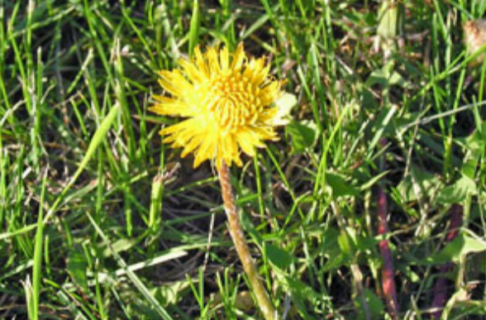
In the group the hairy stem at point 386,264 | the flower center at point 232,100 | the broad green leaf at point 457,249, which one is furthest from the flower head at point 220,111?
the broad green leaf at point 457,249

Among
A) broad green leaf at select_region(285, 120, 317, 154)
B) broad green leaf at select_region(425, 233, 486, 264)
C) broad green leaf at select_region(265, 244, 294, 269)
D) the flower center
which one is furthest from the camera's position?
broad green leaf at select_region(285, 120, 317, 154)

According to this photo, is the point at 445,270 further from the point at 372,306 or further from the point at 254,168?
the point at 254,168

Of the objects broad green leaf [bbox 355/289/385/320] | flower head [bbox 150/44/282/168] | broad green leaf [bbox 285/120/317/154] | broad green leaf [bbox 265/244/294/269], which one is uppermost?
flower head [bbox 150/44/282/168]

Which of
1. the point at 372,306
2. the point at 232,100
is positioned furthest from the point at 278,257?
the point at 232,100

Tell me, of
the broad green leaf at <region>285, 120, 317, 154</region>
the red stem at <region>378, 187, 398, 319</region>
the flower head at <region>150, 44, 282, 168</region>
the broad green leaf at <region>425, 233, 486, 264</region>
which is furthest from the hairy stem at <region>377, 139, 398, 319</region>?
the flower head at <region>150, 44, 282, 168</region>

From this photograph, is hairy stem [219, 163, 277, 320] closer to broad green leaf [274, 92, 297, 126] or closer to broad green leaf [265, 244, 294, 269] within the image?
broad green leaf [265, 244, 294, 269]

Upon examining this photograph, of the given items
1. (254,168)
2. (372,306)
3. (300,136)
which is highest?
(300,136)

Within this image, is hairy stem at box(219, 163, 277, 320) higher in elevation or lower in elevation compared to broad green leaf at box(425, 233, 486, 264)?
higher
